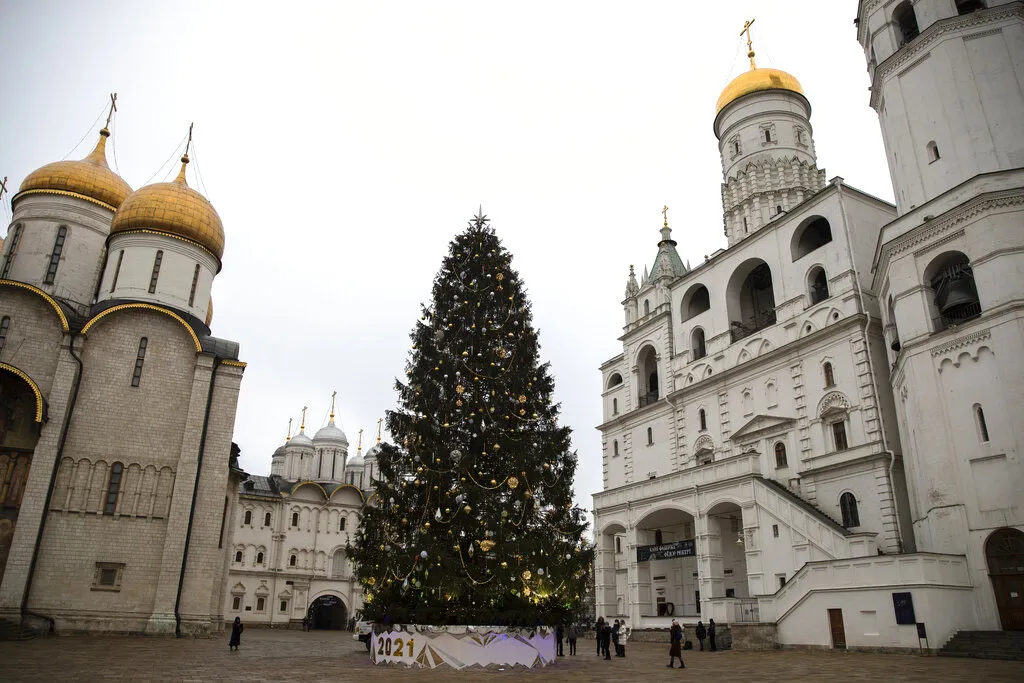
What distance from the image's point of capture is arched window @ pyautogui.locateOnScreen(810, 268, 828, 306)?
29203 millimetres

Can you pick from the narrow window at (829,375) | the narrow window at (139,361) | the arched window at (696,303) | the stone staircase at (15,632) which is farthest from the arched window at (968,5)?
the stone staircase at (15,632)

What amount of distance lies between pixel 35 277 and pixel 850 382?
110 feet

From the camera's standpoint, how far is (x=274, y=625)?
4797cm

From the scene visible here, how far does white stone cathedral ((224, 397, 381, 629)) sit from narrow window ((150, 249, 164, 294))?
23.6 meters

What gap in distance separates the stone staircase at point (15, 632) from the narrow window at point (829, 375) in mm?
28096

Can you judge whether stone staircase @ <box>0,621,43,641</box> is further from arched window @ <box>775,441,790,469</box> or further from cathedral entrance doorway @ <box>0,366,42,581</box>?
arched window @ <box>775,441,790,469</box>

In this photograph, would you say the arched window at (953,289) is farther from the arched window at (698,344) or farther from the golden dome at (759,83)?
the golden dome at (759,83)

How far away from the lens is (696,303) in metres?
36.6

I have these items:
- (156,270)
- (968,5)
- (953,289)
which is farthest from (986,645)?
(156,270)

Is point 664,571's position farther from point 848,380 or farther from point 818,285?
point 818,285

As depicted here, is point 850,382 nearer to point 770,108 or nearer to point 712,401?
point 712,401

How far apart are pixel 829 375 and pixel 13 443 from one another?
29409 millimetres

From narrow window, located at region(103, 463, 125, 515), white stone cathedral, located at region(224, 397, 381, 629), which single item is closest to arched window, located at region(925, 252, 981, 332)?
narrow window, located at region(103, 463, 125, 515)

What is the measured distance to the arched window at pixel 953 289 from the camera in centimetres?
2003
